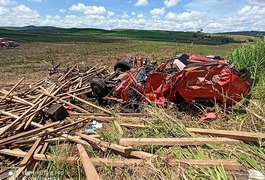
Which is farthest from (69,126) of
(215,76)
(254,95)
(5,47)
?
(5,47)

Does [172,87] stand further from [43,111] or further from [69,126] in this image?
[43,111]

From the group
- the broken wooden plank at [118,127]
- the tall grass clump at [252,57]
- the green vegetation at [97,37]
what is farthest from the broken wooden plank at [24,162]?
the green vegetation at [97,37]

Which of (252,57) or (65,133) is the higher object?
(252,57)

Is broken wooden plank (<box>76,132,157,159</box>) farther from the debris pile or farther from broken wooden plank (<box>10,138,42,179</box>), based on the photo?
broken wooden plank (<box>10,138,42,179</box>)

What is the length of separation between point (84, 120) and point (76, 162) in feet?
6.82

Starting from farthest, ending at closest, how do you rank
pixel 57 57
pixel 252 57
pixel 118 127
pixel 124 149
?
pixel 57 57, pixel 252 57, pixel 118 127, pixel 124 149

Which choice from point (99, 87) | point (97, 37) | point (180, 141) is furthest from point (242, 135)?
point (97, 37)

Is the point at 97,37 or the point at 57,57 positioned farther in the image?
the point at 97,37

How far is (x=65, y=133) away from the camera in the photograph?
21.4ft

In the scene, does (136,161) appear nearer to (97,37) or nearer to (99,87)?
(99,87)

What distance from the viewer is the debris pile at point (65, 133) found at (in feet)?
16.7

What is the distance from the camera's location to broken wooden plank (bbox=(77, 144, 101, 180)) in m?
4.49

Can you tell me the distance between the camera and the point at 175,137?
5695 millimetres

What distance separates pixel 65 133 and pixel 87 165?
181 centimetres
